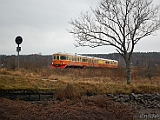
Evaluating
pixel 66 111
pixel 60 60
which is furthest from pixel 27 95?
pixel 60 60

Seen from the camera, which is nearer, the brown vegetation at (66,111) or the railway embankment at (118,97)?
the brown vegetation at (66,111)

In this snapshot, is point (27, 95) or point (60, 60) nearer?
point (27, 95)

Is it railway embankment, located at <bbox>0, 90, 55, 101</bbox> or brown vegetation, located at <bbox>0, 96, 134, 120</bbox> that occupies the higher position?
railway embankment, located at <bbox>0, 90, 55, 101</bbox>

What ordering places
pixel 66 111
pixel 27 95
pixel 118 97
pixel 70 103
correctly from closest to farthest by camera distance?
1. pixel 66 111
2. pixel 70 103
3. pixel 27 95
4. pixel 118 97

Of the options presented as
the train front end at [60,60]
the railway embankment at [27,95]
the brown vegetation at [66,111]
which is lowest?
the brown vegetation at [66,111]

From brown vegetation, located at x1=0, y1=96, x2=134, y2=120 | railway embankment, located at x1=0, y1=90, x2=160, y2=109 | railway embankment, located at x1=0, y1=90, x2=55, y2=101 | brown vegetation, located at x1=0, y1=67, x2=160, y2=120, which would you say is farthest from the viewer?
railway embankment, located at x1=0, y1=90, x2=160, y2=109

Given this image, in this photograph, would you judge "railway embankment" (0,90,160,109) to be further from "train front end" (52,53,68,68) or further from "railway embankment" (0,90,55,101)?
"train front end" (52,53,68,68)

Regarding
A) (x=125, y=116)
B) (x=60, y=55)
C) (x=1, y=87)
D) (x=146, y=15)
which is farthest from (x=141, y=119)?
(x=60, y=55)

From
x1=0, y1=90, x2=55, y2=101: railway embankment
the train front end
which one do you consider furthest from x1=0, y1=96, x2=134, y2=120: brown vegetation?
the train front end

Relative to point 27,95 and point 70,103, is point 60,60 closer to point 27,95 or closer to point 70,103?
point 27,95

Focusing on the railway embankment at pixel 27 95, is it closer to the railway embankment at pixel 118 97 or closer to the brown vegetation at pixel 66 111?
the railway embankment at pixel 118 97

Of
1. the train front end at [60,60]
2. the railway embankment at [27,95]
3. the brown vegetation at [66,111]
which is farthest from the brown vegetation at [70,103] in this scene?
the train front end at [60,60]

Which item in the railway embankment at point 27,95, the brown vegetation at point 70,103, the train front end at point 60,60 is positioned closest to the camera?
the brown vegetation at point 70,103

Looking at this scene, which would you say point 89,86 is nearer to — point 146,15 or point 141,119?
point 141,119
